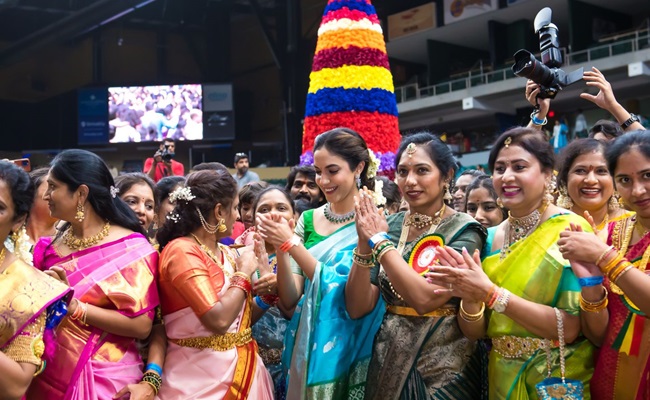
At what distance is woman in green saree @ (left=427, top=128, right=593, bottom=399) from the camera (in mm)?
2229

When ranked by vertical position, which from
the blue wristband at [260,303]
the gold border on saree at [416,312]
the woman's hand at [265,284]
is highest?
the woman's hand at [265,284]

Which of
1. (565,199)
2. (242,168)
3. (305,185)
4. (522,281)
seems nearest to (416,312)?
(522,281)

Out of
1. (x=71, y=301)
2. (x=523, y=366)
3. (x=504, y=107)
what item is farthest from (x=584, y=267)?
(x=504, y=107)

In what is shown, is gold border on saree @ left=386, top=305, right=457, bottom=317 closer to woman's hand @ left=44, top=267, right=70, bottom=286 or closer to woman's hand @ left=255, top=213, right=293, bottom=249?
woman's hand @ left=255, top=213, right=293, bottom=249

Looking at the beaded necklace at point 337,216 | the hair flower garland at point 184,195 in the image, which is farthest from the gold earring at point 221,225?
the beaded necklace at point 337,216

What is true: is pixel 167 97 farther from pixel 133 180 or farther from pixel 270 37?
pixel 133 180

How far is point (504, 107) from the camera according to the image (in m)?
18.6

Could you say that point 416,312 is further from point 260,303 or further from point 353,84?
point 353,84

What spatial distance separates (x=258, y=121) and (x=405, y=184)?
16818mm

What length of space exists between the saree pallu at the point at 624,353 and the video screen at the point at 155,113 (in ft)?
50.8

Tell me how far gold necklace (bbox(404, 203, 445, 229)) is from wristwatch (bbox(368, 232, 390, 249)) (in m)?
0.22

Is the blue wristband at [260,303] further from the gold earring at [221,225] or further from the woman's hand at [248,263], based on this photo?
the gold earring at [221,225]

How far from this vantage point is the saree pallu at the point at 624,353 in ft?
6.98

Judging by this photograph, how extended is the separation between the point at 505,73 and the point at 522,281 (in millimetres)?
15755
